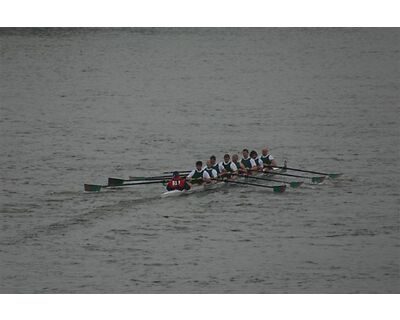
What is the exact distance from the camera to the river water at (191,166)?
2414cm

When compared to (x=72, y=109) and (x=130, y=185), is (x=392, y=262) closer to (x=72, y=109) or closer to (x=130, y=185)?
(x=130, y=185)

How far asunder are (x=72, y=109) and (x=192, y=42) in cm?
3227

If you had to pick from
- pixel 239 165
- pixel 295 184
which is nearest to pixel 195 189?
pixel 239 165

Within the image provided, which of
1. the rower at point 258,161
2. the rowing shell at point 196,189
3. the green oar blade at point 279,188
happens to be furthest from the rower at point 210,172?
the rower at point 258,161

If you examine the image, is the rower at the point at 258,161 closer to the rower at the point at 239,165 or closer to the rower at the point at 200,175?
the rower at the point at 239,165

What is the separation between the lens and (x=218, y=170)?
30.3 metres

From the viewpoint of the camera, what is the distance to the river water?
24.1 meters

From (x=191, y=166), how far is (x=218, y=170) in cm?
473

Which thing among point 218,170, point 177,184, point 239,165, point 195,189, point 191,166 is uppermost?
point 191,166

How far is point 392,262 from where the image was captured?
24.7 m

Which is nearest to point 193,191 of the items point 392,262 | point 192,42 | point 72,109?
point 392,262

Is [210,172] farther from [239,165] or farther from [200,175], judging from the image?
[239,165]

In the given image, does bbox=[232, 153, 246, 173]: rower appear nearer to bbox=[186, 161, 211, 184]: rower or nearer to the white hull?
the white hull

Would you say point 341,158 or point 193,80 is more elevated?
point 193,80
